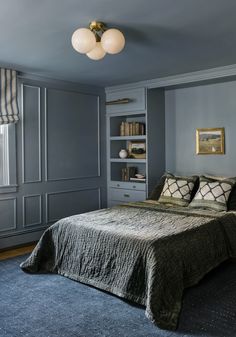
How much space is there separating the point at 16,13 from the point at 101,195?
3.43m

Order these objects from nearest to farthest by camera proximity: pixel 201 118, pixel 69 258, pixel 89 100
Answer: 1. pixel 69 258
2. pixel 201 118
3. pixel 89 100

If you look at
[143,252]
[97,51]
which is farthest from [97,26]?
[143,252]

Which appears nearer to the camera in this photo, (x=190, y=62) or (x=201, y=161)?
(x=190, y=62)

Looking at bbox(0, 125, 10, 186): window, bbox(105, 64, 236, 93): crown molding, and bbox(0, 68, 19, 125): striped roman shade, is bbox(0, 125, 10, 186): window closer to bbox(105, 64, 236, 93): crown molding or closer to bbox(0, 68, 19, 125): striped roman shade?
bbox(0, 68, 19, 125): striped roman shade

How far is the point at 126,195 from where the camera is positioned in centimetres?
530

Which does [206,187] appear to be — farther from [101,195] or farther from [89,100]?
[89,100]

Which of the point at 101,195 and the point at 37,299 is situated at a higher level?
the point at 101,195

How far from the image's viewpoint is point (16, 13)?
251 centimetres

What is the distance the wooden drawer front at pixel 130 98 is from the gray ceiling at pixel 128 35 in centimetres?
55

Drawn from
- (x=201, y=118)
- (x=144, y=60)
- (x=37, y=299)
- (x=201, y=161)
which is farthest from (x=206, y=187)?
(x=37, y=299)

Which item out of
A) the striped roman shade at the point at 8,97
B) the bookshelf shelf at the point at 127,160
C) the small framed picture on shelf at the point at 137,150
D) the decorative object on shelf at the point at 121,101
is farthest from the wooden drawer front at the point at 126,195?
the striped roman shade at the point at 8,97

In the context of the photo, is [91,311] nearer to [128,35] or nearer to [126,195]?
[128,35]

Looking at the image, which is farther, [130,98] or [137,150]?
[137,150]

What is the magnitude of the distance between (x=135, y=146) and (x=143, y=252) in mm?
2863
